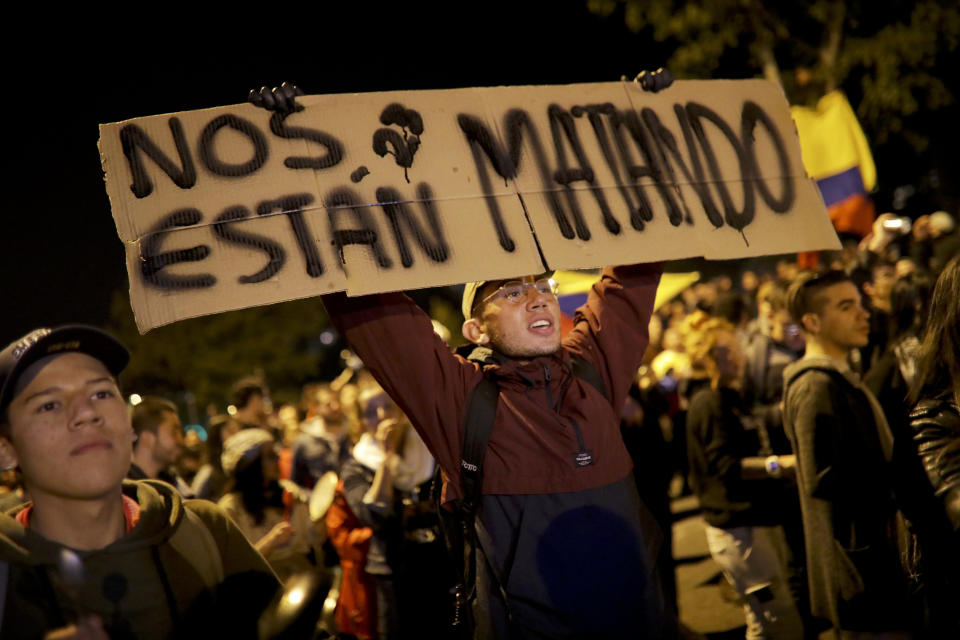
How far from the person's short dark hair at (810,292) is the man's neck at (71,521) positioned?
11.9 feet

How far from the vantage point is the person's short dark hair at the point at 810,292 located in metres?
4.46

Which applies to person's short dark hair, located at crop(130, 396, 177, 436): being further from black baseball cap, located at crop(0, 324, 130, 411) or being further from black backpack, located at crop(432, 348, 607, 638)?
black baseball cap, located at crop(0, 324, 130, 411)

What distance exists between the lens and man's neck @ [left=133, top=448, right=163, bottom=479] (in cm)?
503

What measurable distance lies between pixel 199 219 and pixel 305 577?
130 cm

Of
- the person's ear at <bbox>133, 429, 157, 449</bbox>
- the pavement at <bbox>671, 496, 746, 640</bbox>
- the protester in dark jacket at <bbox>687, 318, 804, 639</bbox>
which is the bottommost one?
the pavement at <bbox>671, 496, 746, 640</bbox>

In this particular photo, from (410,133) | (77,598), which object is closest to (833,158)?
(410,133)

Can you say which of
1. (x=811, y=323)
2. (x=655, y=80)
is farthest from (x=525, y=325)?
(x=811, y=323)

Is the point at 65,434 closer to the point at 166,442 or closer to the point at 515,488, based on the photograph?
the point at 515,488

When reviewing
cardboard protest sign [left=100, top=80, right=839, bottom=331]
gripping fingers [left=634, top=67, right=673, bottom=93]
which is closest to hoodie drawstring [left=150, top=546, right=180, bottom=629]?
cardboard protest sign [left=100, top=80, right=839, bottom=331]

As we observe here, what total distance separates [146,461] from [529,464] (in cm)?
312

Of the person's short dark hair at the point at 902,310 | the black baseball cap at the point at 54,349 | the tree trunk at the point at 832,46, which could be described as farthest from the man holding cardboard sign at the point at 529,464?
the tree trunk at the point at 832,46

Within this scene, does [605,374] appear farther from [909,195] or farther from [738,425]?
[909,195]

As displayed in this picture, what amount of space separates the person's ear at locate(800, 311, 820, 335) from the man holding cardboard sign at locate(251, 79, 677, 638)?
1744mm

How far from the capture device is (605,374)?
3301 mm
